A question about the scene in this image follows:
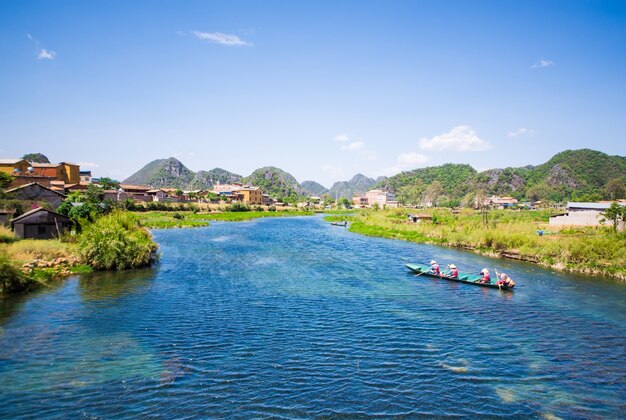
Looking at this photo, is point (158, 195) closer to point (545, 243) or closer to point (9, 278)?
point (9, 278)

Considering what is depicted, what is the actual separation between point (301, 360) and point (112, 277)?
20231 mm

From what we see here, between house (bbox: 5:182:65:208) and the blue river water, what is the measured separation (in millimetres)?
26361

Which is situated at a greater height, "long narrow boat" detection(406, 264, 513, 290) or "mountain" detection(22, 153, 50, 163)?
"mountain" detection(22, 153, 50, 163)

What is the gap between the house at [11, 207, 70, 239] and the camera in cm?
3350

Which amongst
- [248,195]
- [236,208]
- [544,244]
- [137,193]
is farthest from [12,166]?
[248,195]

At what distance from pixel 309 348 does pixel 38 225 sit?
29512 mm

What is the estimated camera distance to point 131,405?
12.2 metres

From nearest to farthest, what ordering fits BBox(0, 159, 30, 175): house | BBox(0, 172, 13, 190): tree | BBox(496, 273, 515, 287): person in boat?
BBox(496, 273, 515, 287): person in boat < BBox(0, 172, 13, 190): tree < BBox(0, 159, 30, 175): house

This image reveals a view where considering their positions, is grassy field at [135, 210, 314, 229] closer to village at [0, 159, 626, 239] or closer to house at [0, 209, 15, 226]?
village at [0, 159, 626, 239]

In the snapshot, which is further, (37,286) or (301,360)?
(37,286)

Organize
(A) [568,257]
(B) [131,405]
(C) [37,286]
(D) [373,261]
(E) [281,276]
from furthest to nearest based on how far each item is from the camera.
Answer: (D) [373,261]
(A) [568,257]
(E) [281,276]
(C) [37,286]
(B) [131,405]

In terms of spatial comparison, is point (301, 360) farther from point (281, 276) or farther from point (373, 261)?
point (373, 261)

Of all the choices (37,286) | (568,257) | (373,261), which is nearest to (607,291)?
(568,257)

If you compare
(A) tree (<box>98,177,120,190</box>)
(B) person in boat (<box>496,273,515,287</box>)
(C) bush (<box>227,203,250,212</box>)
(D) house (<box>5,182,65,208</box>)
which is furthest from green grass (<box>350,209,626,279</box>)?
(A) tree (<box>98,177,120,190</box>)
